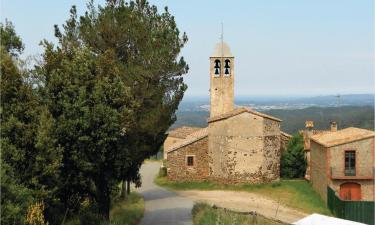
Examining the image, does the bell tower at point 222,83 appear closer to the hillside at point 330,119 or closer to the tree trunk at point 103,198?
the tree trunk at point 103,198

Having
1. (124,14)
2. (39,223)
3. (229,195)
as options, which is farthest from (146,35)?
(229,195)

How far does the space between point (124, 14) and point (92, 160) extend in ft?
28.0

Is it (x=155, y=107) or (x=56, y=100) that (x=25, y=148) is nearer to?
(x=56, y=100)

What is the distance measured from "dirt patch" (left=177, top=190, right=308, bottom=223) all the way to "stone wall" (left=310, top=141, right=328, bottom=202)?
357 cm

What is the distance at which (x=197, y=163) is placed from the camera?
39750mm

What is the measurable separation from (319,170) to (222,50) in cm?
1467

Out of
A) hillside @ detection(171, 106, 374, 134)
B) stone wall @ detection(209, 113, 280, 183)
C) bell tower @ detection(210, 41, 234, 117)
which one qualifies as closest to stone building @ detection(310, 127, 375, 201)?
stone wall @ detection(209, 113, 280, 183)

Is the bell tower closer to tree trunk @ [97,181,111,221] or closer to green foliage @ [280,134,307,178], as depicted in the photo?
green foliage @ [280,134,307,178]

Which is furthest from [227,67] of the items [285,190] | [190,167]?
[285,190]

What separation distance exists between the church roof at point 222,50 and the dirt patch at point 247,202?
523 inches

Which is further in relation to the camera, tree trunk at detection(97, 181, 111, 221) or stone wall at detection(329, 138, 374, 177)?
stone wall at detection(329, 138, 374, 177)

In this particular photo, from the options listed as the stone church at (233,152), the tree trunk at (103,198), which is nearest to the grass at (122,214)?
the tree trunk at (103,198)

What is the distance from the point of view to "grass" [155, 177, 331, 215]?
32031 mm

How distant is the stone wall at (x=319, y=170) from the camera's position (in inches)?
1324
